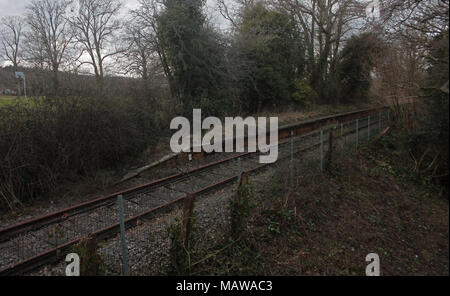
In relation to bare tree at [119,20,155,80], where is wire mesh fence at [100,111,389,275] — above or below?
below

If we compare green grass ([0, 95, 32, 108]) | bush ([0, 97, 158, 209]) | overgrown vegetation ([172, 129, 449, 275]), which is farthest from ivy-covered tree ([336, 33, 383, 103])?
green grass ([0, 95, 32, 108])

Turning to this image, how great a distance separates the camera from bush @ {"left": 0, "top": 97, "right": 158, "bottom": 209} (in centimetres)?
712

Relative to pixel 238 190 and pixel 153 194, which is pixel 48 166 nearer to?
pixel 153 194

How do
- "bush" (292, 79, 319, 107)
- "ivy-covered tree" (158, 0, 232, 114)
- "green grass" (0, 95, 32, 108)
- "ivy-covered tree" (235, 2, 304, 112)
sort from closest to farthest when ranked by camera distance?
"green grass" (0, 95, 32, 108), "ivy-covered tree" (158, 0, 232, 114), "ivy-covered tree" (235, 2, 304, 112), "bush" (292, 79, 319, 107)

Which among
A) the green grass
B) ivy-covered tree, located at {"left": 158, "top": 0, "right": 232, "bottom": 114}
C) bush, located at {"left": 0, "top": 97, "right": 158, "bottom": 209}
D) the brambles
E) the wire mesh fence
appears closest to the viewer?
the brambles

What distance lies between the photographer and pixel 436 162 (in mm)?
1820

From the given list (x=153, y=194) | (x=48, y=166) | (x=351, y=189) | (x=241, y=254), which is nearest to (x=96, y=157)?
(x=48, y=166)

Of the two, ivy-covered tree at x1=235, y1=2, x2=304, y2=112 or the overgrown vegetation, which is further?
ivy-covered tree at x1=235, y1=2, x2=304, y2=112

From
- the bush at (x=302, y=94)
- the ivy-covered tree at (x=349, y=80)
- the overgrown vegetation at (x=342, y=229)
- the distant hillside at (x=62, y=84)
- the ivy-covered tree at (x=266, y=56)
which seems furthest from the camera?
the ivy-covered tree at (x=349, y=80)

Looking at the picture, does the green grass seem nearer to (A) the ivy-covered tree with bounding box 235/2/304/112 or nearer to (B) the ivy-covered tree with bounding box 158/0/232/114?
(B) the ivy-covered tree with bounding box 158/0/232/114

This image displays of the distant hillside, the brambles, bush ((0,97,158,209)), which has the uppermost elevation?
the distant hillside

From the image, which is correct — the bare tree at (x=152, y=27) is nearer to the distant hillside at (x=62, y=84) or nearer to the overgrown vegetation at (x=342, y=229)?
the distant hillside at (x=62, y=84)

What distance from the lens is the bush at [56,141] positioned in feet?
23.4

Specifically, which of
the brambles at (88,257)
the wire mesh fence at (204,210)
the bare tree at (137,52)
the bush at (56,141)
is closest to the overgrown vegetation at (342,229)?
the wire mesh fence at (204,210)
